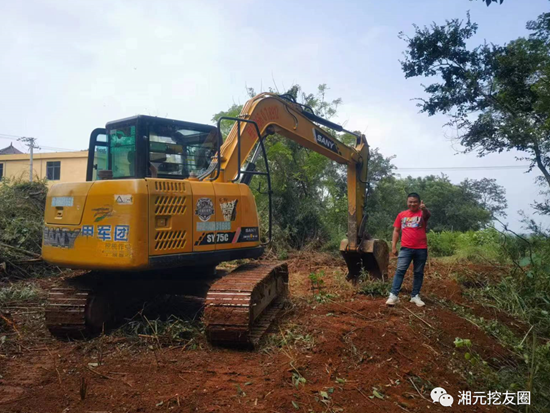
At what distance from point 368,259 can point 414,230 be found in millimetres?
1529

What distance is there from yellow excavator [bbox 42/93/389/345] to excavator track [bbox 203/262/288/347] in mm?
10

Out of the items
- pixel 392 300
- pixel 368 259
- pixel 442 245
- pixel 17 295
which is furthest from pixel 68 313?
pixel 442 245

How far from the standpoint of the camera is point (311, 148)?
23.4 ft

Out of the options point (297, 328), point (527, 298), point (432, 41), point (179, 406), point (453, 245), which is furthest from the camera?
point (453, 245)

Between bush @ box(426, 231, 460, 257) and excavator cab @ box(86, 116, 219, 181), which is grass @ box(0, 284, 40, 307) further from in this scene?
bush @ box(426, 231, 460, 257)

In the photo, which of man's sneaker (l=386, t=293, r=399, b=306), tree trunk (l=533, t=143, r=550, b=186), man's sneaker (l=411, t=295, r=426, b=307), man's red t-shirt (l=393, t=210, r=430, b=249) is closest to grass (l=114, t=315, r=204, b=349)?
man's sneaker (l=386, t=293, r=399, b=306)

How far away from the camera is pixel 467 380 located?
352 centimetres

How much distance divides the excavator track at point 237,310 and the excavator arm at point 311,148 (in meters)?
1.22

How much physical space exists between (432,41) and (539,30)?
2.53m

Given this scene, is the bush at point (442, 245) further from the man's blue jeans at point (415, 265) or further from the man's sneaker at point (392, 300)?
the man's sneaker at point (392, 300)

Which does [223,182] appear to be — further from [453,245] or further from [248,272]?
[453,245]

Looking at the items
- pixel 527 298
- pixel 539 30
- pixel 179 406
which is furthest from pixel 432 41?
pixel 179 406

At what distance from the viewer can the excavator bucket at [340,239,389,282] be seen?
7099mm

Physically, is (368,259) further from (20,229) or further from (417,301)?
(20,229)
